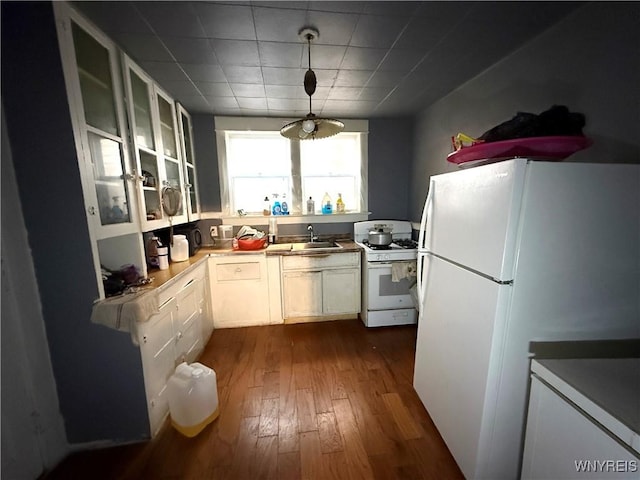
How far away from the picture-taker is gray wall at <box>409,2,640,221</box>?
1.21 m

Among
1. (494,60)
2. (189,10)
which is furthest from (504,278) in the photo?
(189,10)

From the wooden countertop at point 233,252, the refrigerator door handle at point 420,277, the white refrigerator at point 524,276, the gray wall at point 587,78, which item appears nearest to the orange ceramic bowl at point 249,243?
the wooden countertop at point 233,252

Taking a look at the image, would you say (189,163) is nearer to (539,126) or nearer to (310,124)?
(310,124)

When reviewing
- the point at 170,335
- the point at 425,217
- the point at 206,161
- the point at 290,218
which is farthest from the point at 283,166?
the point at 170,335

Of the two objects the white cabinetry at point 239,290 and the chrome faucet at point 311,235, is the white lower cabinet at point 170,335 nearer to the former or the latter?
the white cabinetry at point 239,290

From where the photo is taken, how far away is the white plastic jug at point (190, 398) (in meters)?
1.54

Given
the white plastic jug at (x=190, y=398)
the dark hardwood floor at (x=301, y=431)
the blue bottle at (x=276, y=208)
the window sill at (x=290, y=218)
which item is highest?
the blue bottle at (x=276, y=208)

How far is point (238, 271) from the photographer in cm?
273

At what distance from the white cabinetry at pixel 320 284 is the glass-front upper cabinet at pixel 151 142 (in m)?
1.28

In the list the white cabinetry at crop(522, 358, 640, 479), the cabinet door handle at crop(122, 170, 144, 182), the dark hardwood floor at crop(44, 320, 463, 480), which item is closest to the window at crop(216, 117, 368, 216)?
the cabinet door handle at crop(122, 170, 144, 182)

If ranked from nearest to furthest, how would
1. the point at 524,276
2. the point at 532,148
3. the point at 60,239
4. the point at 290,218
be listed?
the point at 524,276
the point at 532,148
the point at 60,239
the point at 290,218

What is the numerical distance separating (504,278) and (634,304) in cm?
61

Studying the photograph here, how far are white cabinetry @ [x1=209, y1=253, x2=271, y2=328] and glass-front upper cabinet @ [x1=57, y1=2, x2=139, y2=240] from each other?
1.10 m

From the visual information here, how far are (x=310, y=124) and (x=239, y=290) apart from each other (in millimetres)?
1921
